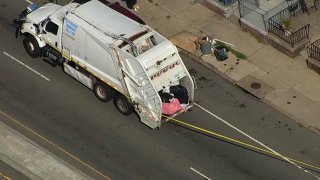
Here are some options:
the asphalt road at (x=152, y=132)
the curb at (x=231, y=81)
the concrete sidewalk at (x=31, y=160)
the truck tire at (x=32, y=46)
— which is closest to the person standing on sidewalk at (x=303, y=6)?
the curb at (x=231, y=81)

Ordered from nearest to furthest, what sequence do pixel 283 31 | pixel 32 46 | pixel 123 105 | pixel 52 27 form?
pixel 123 105
pixel 52 27
pixel 32 46
pixel 283 31

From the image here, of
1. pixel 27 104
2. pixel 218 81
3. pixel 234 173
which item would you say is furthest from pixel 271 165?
pixel 27 104

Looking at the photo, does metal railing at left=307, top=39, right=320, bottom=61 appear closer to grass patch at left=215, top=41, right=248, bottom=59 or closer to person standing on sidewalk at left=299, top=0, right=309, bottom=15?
person standing on sidewalk at left=299, top=0, right=309, bottom=15

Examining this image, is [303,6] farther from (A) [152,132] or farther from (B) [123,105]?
(B) [123,105]

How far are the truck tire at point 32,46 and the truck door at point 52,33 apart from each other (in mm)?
814

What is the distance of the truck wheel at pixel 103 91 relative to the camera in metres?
30.0

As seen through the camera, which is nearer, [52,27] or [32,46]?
[52,27]

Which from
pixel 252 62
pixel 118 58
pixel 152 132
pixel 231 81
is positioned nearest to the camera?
pixel 118 58

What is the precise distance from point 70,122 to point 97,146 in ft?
6.12

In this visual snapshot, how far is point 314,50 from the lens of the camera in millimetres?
32750

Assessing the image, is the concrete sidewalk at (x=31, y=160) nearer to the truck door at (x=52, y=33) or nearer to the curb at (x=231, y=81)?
the truck door at (x=52, y=33)

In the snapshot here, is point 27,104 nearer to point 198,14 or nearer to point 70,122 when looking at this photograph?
point 70,122

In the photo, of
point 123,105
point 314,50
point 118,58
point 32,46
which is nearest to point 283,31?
point 314,50

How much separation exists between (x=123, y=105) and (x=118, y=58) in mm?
2300
